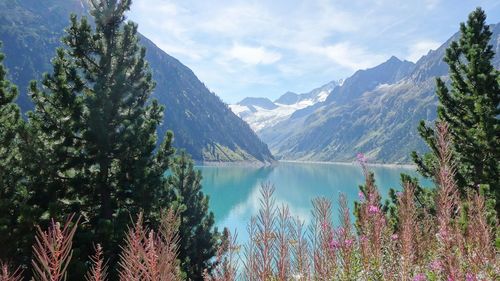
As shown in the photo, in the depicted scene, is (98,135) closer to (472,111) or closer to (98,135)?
(98,135)

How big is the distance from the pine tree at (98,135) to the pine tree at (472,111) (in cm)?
1323

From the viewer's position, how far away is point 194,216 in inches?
1053

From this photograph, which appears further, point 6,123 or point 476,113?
point 476,113

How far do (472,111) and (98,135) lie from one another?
17876 mm

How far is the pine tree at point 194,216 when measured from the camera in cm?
2575

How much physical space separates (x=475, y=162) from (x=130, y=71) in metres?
17.5

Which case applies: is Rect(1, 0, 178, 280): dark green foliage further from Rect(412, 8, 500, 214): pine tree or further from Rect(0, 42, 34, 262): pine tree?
Rect(412, 8, 500, 214): pine tree

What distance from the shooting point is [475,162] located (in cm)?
1978

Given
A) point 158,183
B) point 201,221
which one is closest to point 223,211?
point 201,221

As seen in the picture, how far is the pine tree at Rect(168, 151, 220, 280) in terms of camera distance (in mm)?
25750

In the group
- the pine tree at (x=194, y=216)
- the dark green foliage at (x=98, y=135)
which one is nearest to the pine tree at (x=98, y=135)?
the dark green foliage at (x=98, y=135)

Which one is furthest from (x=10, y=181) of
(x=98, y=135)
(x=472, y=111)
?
(x=472, y=111)

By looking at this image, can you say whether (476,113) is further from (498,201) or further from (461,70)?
(498,201)

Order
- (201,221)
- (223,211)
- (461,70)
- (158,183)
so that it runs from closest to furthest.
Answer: (158,183) < (461,70) < (201,221) < (223,211)
